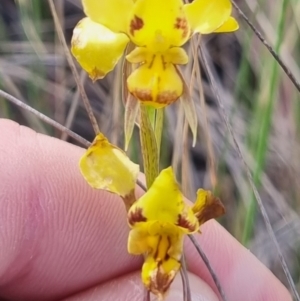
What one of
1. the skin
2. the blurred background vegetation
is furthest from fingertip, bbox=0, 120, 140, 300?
the blurred background vegetation

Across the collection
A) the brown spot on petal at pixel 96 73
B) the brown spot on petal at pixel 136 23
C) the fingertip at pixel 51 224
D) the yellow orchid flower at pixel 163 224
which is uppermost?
the brown spot on petal at pixel 136 23

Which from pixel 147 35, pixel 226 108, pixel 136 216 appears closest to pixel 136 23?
pixel 147 35

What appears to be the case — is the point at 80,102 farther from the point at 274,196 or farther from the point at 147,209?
the point at 147,209

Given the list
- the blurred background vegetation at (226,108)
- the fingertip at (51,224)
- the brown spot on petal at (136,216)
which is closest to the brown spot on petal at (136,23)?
the brown spot on petal at (136,216)

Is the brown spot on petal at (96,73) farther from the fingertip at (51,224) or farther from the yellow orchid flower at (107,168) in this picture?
the fingertip at (51,224)

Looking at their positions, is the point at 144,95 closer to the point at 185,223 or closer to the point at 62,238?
the point at 185,223

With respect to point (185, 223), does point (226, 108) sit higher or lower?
lower
